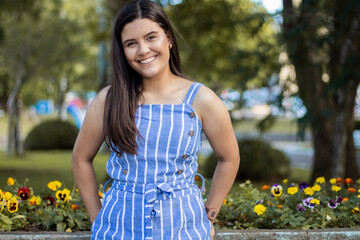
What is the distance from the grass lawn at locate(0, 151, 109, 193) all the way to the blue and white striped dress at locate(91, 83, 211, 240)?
6.77 meters

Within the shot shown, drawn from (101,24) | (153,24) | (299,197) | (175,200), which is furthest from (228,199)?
(101,24)

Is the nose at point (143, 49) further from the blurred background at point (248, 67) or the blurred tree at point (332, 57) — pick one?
the blurred tree at point (332, 57)

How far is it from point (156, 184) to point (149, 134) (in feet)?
0.68

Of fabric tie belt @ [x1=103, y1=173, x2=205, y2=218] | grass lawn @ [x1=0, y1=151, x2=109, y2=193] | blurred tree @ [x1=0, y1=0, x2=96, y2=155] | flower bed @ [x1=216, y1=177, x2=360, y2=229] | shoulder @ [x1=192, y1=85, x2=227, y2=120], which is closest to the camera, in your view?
fabric tie belt @ [x1=103, y1=173, x2=205, y2=218]

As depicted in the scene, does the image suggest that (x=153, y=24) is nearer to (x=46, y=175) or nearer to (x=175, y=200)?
(x=175, y=200)

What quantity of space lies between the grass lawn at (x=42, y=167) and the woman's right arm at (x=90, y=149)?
6.54 meters

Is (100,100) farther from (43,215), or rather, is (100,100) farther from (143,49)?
(43,215)

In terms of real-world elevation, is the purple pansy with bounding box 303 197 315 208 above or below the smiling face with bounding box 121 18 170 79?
below

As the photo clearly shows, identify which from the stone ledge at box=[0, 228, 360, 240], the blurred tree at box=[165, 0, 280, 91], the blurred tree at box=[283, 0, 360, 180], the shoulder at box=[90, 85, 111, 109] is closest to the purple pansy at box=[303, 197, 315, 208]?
the stone ledge at box=[0, 228, 360, 240]

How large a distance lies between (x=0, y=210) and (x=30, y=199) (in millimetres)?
294

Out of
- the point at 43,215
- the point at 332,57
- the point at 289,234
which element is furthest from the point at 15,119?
the point at 289,234

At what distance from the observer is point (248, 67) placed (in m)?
7.59

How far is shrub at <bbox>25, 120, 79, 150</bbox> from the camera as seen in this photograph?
15656mm

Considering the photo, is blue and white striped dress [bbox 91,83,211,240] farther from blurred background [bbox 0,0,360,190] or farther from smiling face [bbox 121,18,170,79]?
blurred background [bbox 0,0,360,190]
